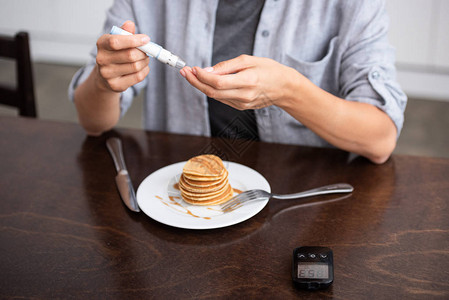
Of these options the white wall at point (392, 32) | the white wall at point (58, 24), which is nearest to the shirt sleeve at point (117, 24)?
the white wall at point (392, 32)

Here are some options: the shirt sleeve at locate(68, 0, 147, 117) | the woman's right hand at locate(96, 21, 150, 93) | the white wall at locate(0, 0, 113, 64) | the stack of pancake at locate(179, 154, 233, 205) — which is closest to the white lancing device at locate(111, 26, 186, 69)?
the woman's right hand at locate(96, 21, 150, 93)

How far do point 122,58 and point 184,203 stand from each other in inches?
11.9

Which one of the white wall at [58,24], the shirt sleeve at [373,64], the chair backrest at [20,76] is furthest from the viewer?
the white wall at [58,24]

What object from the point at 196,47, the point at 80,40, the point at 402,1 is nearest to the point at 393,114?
the point at 196,47

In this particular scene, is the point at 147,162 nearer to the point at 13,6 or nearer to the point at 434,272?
the point at 434,272

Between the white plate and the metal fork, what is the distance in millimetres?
11

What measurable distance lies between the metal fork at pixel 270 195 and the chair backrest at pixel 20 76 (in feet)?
3.01

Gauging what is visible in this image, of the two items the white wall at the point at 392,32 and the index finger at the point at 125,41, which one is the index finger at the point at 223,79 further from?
the white wall at the point at 392,32

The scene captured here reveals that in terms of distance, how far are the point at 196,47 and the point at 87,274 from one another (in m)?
0.74

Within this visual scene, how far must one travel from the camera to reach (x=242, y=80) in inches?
32.3

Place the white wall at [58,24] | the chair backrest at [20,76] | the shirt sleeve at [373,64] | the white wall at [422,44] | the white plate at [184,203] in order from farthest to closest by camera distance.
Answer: the white wall at [58,24] → the white wall at [422,44] → the chair backrest at [20,76] → the shirt sleeve at [373,64] → the white plate at [184,203]

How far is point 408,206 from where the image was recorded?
865 millimetres

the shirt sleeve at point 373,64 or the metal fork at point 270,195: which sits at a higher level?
the shirt sleeve at point 373,64

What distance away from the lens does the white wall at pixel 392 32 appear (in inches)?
121
